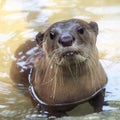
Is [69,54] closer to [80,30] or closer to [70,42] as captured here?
[70,42]

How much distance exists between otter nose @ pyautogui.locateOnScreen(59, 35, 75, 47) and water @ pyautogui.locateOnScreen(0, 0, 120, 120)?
106cm

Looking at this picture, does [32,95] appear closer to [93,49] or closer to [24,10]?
[93,49]

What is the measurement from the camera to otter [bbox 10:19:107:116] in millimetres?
4686

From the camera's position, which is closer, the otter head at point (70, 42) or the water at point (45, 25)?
the otter head at point (70, 42)

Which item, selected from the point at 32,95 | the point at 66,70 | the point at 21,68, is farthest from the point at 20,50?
the point at 66,70

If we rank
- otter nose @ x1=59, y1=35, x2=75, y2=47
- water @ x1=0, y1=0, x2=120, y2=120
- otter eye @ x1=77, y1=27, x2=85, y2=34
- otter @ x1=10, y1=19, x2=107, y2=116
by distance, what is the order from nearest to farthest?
otter nose @ x1=59, y1=35, x2=75, y2=47 < otter @ x1=10, y1=19, x2=107, y2=116 < otter eye @ x1=77, y1=27, x2=85, y2=34 < water @ x1=0, y1=0, x2=120, y2=120

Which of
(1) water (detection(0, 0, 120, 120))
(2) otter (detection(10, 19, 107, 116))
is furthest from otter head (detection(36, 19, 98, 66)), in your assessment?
(1) water (detection(0, 0, 120, 120))

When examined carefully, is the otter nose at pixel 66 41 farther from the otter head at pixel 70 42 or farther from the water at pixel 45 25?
the water at pixel 45 25

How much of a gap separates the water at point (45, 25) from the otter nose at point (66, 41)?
3.48ft

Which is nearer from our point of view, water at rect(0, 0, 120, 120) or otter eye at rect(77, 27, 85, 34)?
otter eye at rect(77, 27, 85, 34)

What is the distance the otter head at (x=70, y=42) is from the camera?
14.9 feet

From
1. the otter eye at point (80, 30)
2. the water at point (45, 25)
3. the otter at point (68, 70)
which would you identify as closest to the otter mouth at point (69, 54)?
the otter at point (68, 70)

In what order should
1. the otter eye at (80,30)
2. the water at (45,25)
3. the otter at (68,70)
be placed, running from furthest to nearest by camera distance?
the water at (45,25) < the otter eye at (80,30) < the otter at (68,70)

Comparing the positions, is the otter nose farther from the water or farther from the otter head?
the water
